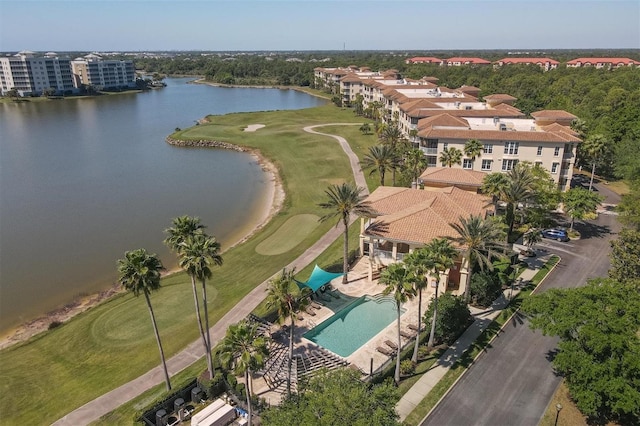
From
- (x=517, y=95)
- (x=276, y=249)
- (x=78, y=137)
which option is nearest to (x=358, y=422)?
(x=276, y=249)

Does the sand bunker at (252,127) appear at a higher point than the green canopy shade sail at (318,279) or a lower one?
higher

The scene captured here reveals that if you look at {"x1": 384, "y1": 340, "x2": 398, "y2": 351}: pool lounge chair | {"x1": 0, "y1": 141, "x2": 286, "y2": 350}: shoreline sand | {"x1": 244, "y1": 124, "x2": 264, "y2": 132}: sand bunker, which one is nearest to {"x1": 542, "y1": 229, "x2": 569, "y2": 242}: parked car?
{"x1": 384, "y1": 340, "x2": 398, "y2": 351}: pool lounge chair

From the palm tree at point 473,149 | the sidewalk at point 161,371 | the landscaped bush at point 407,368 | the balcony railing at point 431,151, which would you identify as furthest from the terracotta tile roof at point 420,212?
the balcony railing at point 431,151

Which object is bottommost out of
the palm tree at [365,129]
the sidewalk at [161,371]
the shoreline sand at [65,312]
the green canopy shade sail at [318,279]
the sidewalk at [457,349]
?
the shoreline sand at [65,312]

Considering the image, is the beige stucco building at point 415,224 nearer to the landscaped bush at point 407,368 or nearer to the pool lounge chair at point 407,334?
the pool lounge chair at point 407,334

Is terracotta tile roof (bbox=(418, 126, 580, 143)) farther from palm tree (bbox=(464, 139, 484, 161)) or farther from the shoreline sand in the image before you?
the shoreline sand

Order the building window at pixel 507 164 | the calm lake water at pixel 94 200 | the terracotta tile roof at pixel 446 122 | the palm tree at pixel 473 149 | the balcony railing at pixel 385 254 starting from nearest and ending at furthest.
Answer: the balcony railing at pixel 385 254
the calm lake water at pixel 94 200
the palm tree at pixel 473 149
the building window at pixel 507 164
the terracotta tile roof at pixel 446 122
